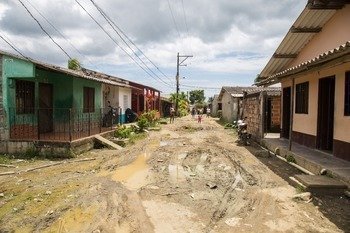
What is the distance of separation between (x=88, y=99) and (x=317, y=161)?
11.9 m

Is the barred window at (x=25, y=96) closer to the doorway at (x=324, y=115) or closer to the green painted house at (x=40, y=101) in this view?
the green painted house at (x=40, y=101)

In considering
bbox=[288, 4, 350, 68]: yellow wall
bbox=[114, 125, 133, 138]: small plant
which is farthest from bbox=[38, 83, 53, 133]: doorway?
bbox=[288, 4, 350, 68]: yellow wall

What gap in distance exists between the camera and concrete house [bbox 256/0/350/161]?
9445mm

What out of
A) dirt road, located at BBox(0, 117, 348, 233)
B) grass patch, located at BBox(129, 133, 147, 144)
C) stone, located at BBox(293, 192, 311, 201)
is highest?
grass patch, located at BBox(129, 133, 147, 144)

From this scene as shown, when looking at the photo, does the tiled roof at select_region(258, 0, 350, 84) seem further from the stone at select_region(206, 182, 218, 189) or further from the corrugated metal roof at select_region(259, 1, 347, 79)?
the stone at select_region(206, 182, 218, 189)

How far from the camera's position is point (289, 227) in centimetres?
548

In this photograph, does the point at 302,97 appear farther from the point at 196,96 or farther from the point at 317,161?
the point at 196,96

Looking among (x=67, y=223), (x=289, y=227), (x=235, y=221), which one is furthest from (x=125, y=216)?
(x=289, y=227)

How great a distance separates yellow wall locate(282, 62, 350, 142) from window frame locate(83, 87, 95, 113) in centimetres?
968

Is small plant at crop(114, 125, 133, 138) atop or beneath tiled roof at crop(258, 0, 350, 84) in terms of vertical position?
beneath

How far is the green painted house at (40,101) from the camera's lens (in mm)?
12242

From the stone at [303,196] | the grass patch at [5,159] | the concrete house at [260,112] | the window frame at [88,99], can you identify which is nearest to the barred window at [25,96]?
the grass patch at [5,159]

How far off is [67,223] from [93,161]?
19.7 ft

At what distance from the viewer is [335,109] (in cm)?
999
